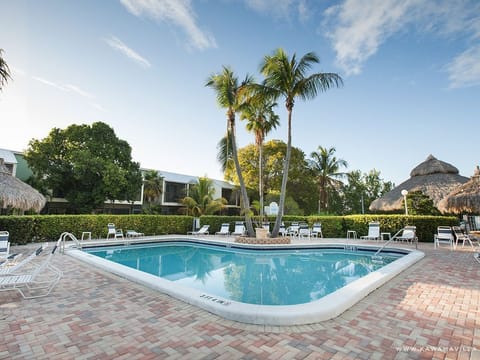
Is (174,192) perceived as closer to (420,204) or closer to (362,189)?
(420,204)

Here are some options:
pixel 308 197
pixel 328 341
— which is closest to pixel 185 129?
pixel 328 341

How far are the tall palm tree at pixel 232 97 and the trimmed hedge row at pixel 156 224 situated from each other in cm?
555

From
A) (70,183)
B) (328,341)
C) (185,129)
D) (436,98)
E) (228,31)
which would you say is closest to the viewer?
(328,341)

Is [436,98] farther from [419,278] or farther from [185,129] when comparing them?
[185,129]

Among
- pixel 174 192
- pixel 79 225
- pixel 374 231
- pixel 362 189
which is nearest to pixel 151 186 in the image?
pixel 174 192

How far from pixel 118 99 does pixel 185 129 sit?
175 inches

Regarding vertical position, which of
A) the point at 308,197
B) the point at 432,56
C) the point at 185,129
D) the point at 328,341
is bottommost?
the point at 328,341

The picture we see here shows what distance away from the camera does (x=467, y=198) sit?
1135 cm

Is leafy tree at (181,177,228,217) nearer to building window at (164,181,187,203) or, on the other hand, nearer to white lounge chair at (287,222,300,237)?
building window at (164,181,187,203)

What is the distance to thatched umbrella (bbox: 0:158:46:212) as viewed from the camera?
34.6ft

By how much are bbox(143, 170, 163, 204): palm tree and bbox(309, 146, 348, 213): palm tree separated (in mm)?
16501

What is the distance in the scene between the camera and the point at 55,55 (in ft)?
30.0

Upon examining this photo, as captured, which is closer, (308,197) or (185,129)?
(185,129)

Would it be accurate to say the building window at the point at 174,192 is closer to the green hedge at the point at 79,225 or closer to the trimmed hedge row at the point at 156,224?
the trimmed hedge row at the point at 156,224
